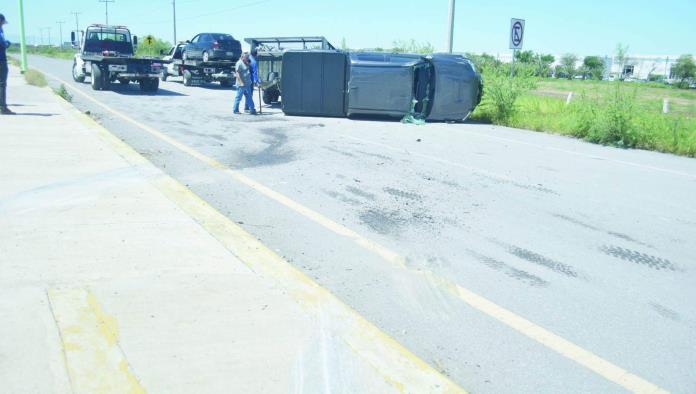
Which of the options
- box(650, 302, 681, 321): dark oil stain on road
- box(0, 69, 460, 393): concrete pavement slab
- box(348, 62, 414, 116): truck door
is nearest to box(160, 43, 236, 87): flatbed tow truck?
box(348, 62, 414, 116): truck door

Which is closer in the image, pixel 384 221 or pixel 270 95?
pixel 384 221

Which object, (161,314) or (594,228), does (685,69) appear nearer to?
(594,228)

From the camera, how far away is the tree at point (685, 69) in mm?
79250

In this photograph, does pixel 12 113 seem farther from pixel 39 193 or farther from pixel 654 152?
pixel 654 152

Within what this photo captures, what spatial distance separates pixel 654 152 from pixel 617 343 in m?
10.1

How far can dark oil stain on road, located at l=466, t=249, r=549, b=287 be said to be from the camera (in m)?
4.46

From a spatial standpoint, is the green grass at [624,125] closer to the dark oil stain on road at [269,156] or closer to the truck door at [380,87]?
the truck door at [380,87]

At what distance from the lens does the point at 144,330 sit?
3256 mm

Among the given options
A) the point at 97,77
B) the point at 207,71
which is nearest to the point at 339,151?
the point at 97,77

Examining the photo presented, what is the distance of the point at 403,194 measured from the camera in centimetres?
720

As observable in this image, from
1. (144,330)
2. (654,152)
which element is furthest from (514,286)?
(654,152)

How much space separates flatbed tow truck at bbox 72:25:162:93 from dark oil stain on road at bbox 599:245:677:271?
1905 cm

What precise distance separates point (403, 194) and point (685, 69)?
88.7 m

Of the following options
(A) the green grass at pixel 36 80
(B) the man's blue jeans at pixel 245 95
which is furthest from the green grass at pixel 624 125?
(A) the green grass at pixel 36 80
